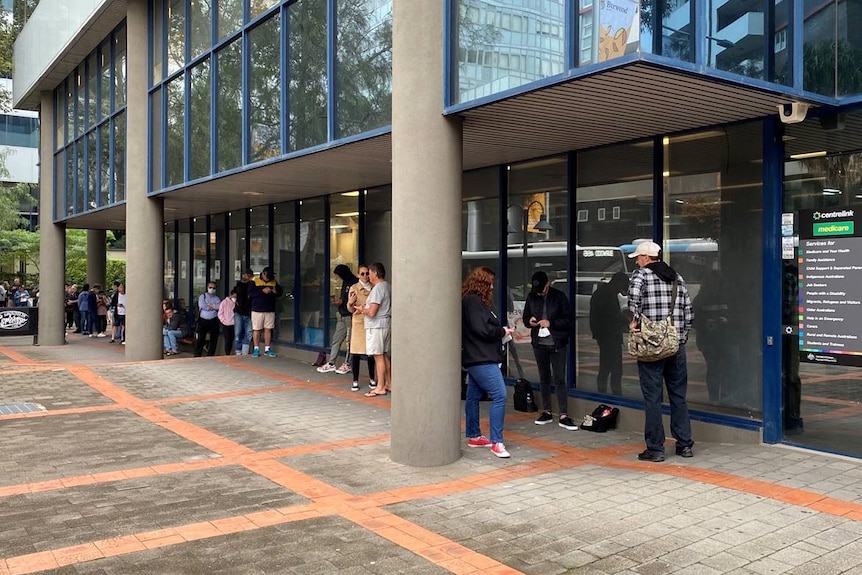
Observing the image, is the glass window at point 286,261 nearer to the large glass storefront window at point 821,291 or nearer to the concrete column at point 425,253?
the concrete column at point 425,253

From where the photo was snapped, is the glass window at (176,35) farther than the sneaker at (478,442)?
Yes

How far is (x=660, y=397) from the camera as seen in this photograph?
689cm

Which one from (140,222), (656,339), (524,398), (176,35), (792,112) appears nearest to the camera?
(792,112)

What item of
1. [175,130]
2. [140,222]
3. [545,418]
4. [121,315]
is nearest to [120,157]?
[140,222]

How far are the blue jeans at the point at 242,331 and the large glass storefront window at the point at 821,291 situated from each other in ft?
35.3

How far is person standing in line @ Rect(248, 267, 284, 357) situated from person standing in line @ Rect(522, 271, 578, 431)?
742cm

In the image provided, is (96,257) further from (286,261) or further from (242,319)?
(286,261)

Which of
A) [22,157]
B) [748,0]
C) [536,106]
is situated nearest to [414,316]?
[536,106]

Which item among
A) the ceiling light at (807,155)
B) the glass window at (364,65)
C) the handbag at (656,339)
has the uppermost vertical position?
the glass window at (364,65)

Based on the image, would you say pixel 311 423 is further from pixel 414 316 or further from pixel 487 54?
pixel 487 54

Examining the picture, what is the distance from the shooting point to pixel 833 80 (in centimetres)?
674

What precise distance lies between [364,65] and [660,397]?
4923 millimetres

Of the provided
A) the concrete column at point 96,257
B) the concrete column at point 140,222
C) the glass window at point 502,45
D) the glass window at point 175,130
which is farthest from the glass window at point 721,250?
the concrete column at point 96,257

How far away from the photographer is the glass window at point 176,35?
14.4 metres
